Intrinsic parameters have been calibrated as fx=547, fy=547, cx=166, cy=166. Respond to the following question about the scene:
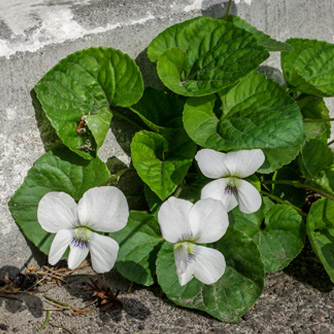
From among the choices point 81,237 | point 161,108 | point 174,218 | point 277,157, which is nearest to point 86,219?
point 81,237

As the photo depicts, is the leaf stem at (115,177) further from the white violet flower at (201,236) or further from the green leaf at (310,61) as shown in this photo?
the green leaf at (310,61)

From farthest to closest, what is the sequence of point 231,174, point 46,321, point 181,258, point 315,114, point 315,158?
point 315,114, point 315,158, point 231,174, point 46,321, point 181,258

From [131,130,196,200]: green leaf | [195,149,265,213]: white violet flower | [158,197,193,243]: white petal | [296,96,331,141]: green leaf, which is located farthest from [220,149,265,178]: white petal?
[296,96,331,141]: green leaf

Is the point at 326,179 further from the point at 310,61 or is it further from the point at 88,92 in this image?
the point at 88,92

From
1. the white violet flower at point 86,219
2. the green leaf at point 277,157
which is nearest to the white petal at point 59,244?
the white violet flower at point 86,219

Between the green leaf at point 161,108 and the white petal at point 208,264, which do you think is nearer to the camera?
the white petal at point 208,264

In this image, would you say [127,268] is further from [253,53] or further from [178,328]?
[253,53]

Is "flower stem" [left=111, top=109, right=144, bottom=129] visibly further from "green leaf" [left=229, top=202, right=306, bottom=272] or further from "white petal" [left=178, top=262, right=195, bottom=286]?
"white petal" [left=178, top=262, right=195, bottom=286]
